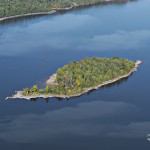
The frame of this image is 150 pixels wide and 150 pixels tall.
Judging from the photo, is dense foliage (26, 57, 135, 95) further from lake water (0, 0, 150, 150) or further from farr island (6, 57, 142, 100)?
lake water (0, 0, 150, 150)

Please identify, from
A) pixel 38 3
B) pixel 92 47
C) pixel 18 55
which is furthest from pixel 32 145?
pixel 38 3

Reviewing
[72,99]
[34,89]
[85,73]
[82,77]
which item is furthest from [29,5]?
[72,99]

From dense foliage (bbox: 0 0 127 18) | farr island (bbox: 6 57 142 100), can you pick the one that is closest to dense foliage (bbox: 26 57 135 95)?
farr island (bbox: 6 57 142 100)

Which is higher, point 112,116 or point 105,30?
point 105,30

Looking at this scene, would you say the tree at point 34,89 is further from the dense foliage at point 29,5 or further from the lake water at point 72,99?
the dense foliage at point 29,5

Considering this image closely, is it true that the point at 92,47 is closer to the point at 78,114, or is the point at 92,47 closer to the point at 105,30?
the point at 105,30
